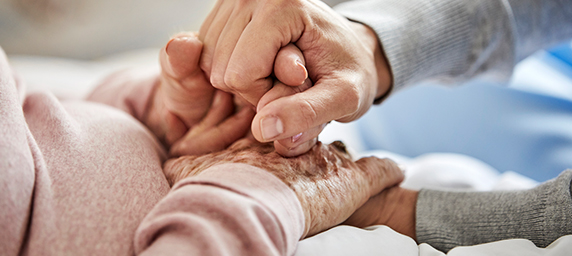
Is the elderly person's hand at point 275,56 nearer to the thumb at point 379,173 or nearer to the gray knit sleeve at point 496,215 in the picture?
the thumb at point 379,173

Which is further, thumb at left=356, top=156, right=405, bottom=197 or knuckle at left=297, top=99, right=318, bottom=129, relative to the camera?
thumb at left=356, top=156, right=405, bottom=197

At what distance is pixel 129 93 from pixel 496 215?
93cm

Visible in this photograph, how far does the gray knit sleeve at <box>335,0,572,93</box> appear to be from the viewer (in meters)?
0.85

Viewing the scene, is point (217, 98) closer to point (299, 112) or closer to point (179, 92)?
point (179, 92)

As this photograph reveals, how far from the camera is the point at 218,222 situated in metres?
0.39

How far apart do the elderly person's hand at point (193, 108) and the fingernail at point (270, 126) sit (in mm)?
112

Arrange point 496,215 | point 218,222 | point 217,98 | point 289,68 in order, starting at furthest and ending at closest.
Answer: point 217,98 < point 496,215 < point 289,68 < point 218,222

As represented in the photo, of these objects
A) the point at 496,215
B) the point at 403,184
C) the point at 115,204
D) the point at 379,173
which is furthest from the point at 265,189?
the point at 403,184

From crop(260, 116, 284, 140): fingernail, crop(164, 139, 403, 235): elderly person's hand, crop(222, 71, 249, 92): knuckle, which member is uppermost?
crop(222, 71, 249, 92): knuckle

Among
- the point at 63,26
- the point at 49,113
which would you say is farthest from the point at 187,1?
the point at 49,113

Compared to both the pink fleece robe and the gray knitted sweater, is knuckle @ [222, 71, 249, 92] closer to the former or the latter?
the pink fleece robe

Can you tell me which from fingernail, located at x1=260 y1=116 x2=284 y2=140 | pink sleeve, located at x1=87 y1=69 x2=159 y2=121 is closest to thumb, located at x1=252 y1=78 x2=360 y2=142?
fingernail, located at x1=260 y1=116 x2=284 y2=140

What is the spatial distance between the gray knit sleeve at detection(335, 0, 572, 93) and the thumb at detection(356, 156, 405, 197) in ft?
0.75

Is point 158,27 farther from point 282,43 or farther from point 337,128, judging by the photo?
point 282,43
